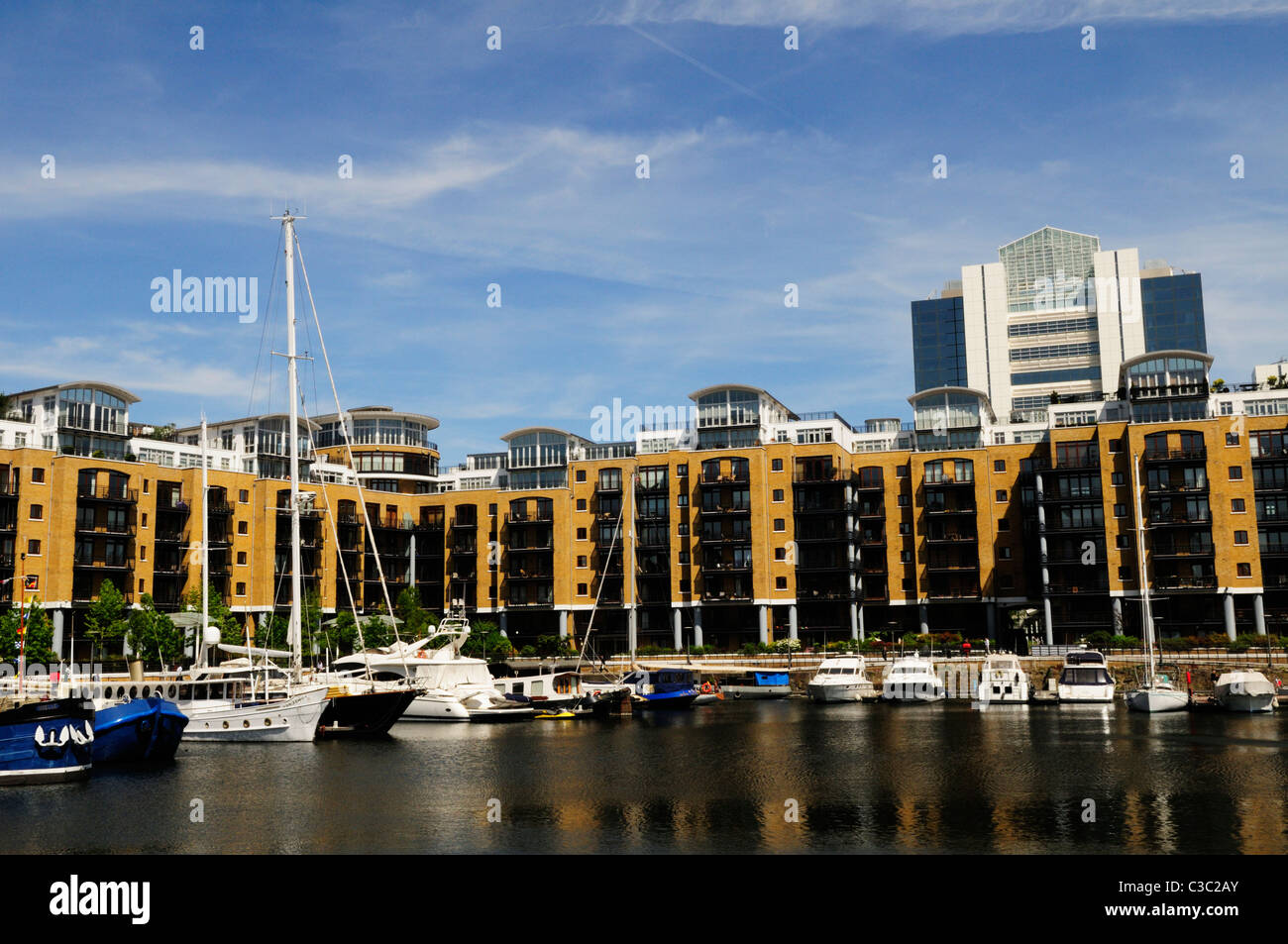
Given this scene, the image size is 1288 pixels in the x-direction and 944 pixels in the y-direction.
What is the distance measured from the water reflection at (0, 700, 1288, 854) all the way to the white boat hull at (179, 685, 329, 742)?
88 centimetres

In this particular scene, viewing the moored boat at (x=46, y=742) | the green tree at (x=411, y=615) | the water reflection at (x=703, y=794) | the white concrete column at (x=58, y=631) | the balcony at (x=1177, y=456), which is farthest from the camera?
the green tree at (x=411, y=615)

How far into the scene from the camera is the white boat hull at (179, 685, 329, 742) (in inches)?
2069

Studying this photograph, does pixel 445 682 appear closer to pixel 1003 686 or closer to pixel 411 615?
pixel 411 615

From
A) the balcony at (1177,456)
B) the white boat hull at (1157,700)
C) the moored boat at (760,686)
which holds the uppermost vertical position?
the balcony at (1177,456)

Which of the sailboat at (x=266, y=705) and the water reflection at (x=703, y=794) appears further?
the sailboat at (x=266, y=705)

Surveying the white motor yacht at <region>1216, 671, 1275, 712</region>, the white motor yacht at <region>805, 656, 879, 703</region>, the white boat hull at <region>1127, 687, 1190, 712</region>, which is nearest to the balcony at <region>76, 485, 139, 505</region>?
the white motor yacht at <region>805, 656, 879, 703</region>

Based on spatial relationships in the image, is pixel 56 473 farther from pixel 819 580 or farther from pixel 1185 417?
pixel 1185 417

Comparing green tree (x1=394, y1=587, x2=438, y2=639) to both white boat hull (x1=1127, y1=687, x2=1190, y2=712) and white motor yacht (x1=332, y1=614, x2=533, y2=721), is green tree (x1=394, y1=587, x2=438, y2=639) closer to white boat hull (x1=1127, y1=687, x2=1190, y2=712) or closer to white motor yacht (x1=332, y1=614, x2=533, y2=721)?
white motor yacht (x1=332, y1=614, x2=533, y2=721)

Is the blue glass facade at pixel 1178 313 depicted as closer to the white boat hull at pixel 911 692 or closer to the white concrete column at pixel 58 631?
the white boat hull at pixel 911 692

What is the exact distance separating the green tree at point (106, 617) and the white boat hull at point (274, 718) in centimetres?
3685

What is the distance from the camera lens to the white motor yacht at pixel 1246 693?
66.4 metres

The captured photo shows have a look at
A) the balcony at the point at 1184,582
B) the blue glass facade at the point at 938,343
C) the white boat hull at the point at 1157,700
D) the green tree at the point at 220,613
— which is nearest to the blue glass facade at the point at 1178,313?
the blue glass facade at the point at 938,343

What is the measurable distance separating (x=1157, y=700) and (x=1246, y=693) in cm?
495
